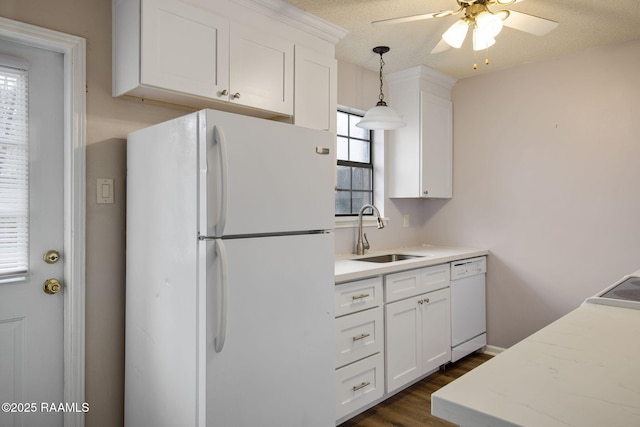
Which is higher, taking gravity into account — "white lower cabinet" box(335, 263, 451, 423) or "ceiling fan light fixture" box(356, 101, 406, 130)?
"ceiling fan light fixture" box(356, 101, 406, 130)

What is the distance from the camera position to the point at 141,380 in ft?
6.10

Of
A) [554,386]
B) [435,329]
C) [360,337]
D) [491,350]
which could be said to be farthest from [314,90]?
[491,350]

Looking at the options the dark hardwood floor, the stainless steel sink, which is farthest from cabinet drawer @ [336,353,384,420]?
the stainless steel sink

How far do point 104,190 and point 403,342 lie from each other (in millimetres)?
1936

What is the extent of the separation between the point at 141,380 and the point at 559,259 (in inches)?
116

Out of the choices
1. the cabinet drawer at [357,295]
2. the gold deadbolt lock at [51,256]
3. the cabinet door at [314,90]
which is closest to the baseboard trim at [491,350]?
the cabinet drawer at [357,295]

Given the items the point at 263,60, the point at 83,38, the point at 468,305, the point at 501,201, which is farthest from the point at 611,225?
the point at 83,38

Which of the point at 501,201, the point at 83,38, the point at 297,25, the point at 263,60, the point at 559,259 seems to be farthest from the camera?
the point at 501,201

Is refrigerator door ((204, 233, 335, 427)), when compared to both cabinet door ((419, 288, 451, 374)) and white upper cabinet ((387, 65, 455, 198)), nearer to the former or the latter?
cabinet door ((419, 288, 451, 374))

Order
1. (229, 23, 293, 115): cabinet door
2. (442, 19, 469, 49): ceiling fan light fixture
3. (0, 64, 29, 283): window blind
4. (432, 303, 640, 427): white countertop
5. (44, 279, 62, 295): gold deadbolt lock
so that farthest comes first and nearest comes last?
1. (229, 23, 293, 115): cabinet door
2. (442, 19, 469, 49): ceiling fan light fixture
3. (44, 279, 62, 295): gold deadbolt lock
4. (0, 64, 29, 283): window blind
5. (432, 303, 640, 427): white countertop

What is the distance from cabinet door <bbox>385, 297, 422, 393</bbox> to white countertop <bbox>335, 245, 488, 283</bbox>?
24 cm

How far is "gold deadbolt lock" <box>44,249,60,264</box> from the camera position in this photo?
73.2 inches

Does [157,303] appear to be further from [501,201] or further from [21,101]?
[501,201]

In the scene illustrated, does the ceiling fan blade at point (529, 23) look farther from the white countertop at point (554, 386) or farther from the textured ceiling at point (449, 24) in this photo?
the white countertop at point (554, 386)
